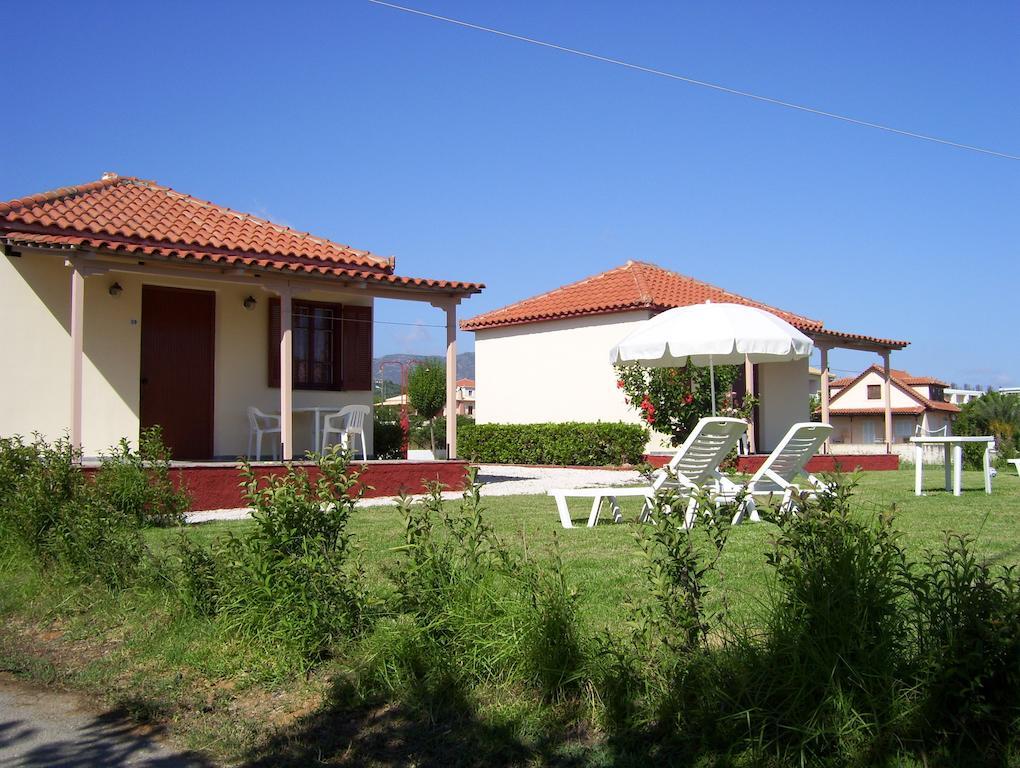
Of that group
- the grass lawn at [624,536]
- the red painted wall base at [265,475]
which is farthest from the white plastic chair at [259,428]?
the grass lawn at [624,536]

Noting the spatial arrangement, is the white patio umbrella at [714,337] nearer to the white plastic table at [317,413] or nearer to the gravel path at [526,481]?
the gravel path at [526,481]

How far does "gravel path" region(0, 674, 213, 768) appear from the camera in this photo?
373 centimetres

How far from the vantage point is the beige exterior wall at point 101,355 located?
12109mm

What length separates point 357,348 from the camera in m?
15.2

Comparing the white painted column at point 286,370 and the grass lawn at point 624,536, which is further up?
the white painted column at point 286,370

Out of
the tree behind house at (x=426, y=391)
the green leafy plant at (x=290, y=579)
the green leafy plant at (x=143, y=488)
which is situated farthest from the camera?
the tree behind house at (x=426, y=391)

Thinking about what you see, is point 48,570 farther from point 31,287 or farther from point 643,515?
point 31,287

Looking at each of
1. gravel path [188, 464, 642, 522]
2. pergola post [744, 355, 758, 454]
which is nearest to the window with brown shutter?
gravel path [188, 464, 642, 522]

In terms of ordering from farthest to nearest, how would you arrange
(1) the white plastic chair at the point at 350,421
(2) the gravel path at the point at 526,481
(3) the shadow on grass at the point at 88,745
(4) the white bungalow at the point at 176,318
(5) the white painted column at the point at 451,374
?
(5) the white painted column at the point at 451,374
(1) the white plastic chair at the point at 350,421
(4) the white bungalow at the point at 176,318
(2) the gravel path at the point at 526,481
(3) the shadow on grass at the point at 88,745

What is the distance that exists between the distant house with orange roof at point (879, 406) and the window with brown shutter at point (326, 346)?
5148 cm

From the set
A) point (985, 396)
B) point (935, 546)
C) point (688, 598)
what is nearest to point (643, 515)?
point (935, 546)

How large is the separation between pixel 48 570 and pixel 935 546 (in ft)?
20.9

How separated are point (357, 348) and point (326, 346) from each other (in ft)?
1.72

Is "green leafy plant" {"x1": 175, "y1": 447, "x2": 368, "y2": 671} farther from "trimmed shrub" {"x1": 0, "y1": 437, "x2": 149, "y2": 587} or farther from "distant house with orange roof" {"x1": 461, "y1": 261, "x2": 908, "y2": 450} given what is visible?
"distant house with orange roof" {"x1": 461, "y1": 261, "x2": 908, "y2": 450}
